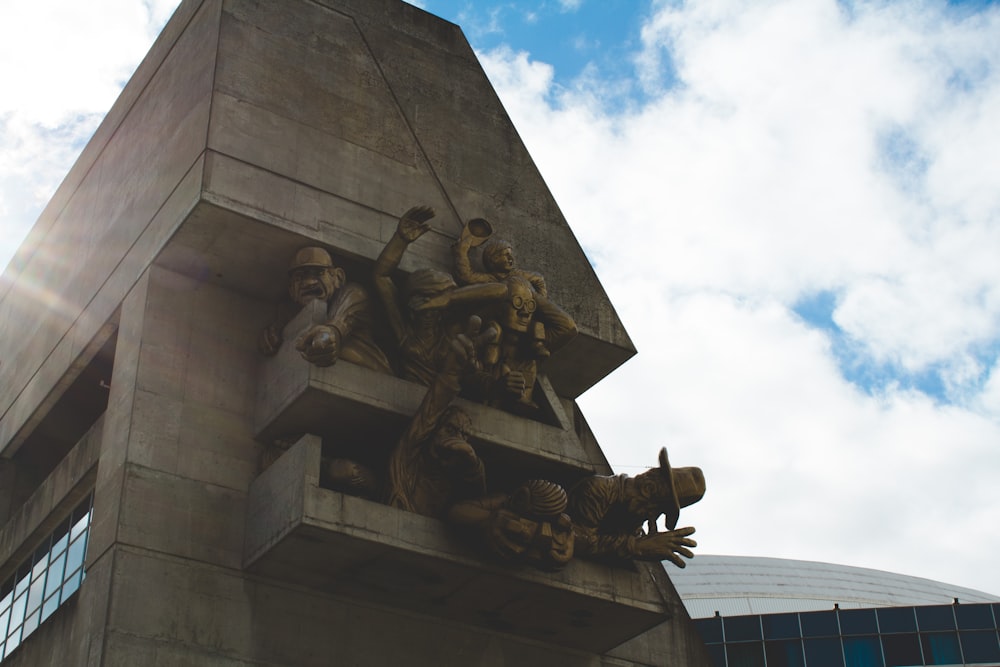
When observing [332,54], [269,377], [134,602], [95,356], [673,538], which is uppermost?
[332,54]

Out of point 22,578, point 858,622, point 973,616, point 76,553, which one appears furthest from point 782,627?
point 76,553

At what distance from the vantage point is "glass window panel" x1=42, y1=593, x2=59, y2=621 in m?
20.1

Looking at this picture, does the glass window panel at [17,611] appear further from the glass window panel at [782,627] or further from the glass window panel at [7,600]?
the glass window panel at [782,627]

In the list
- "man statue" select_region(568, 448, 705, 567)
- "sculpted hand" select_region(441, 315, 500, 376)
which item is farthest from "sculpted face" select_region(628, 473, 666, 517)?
"sculpted hand" select_region(441, 315, 500, 376)

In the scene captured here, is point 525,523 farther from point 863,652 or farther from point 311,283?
point 863,652

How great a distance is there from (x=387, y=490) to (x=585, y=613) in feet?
11.6

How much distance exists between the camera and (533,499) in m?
19.3

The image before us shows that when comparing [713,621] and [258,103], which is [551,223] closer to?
[258,103]

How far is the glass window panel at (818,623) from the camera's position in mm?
58075

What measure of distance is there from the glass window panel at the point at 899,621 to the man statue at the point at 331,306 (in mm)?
42195

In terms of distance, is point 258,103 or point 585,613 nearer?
point 585,613

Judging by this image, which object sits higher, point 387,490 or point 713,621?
point 713,621

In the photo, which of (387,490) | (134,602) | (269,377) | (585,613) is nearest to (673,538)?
(585,613)

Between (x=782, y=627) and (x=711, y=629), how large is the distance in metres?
2.92
